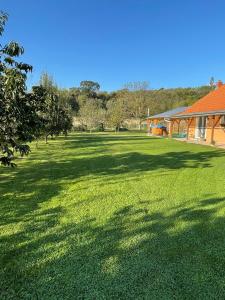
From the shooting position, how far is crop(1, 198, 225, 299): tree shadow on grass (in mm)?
2754

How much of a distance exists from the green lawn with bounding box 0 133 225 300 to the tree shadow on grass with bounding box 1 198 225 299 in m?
0.01

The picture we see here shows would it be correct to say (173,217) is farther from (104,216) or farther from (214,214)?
(104,216)

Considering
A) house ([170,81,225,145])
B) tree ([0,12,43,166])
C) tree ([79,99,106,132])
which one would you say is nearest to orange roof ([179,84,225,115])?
house ([170,81,225,145])

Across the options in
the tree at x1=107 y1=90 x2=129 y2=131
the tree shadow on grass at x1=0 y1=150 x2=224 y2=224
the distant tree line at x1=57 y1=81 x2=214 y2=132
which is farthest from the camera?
the distant tree line at x1=57 y1=81 x2=214 y2=132

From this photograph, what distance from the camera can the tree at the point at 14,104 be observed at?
573 cm

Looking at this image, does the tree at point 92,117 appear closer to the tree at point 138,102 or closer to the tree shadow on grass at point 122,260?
the tree at point 138,102

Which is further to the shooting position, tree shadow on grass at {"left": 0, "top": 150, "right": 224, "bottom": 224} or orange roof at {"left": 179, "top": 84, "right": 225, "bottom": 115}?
orange roof at {"left": 179, "top": 84, "right": 225, "bottom": 115}

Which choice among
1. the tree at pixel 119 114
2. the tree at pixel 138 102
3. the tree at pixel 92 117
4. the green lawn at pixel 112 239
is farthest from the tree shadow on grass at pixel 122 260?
the tree at pixel 92 117

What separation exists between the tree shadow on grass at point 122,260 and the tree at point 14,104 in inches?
117

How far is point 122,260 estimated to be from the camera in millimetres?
3305

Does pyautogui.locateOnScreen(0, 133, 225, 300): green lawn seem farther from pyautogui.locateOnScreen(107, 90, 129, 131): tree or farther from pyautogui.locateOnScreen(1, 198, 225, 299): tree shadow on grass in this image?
pyautogui.locateOnScreen(107, 90, 129, 131): tree

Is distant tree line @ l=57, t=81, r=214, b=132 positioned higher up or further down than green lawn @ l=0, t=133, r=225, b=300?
higher up

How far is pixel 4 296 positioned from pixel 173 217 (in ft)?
9.90

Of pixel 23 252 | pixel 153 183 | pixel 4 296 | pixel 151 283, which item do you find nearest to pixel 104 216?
pixel 23 252
